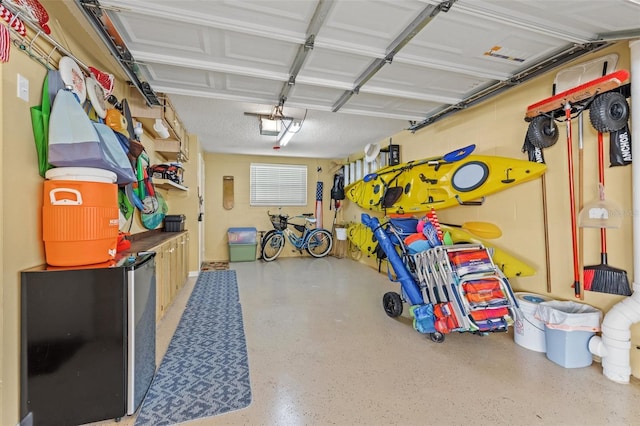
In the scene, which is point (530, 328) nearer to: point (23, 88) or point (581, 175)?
point (581, 175)

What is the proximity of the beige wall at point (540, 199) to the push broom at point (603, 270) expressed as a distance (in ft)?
0.14

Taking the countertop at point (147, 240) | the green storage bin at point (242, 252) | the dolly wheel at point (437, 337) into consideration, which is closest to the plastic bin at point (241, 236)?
the green storage bin at point (242, 252)

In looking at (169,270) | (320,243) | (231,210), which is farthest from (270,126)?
(320,243)

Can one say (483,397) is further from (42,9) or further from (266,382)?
(42,9)

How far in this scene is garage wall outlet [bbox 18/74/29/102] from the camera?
1385 mm

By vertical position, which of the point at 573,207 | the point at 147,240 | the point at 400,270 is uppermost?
the point at 573,207

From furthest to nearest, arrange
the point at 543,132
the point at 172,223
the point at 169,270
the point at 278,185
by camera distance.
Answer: the point at 278,185 < the point at 172,223 < the point at 169,270 < the point at 543,132

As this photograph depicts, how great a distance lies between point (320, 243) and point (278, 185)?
5.81ft

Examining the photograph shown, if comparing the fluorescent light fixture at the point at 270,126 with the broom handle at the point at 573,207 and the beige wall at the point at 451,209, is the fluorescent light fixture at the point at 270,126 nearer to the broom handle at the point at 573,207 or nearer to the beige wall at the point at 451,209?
the beige wall at the point at 451,209

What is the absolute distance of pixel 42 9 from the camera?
1490mm

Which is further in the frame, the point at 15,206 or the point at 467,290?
the point at 467,290

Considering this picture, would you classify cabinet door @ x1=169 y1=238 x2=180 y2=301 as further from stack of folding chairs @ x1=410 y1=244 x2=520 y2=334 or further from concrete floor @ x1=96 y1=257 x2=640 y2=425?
stack of folding chairs @ x1=410 y1=244 x2=520 y2=334

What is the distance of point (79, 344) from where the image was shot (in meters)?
1.50

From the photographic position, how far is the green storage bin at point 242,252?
6.16 metres
